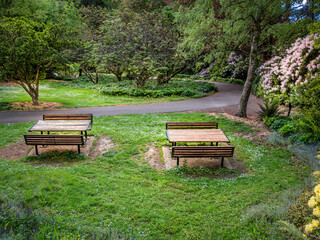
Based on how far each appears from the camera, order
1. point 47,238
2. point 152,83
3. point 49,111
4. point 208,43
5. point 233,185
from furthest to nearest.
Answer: point 152,83, point 49,111, point 208,43, point 233,185, point 47,238

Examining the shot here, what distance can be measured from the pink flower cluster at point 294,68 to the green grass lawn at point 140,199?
7472 mm

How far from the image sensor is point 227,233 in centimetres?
432

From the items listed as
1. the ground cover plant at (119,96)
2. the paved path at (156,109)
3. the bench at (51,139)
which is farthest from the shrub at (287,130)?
the ground cover plant at (119,96)

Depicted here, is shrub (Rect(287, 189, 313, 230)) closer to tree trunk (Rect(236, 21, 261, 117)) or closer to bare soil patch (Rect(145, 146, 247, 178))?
bare soil patch (Rect(145, 146, 247, 178))

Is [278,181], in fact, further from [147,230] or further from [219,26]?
[219,26]

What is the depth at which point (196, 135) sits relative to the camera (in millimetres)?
8344

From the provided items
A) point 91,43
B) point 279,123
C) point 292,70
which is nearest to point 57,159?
point 279,123

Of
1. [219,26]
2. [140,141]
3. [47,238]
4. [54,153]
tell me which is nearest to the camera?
[47,238]

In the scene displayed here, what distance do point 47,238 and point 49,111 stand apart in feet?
38.0

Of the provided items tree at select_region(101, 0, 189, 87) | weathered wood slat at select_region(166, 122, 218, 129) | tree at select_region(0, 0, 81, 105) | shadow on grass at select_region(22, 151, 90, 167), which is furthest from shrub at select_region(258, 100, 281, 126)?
tree at select_region(0, 0, 81, 105)

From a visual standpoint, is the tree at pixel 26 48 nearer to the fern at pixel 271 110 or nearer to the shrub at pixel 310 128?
the fern at pixel 271 110

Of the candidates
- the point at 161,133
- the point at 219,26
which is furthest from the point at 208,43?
the point at 161,133

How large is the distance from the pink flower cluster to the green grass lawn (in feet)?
24.5

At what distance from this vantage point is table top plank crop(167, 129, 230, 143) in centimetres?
784
